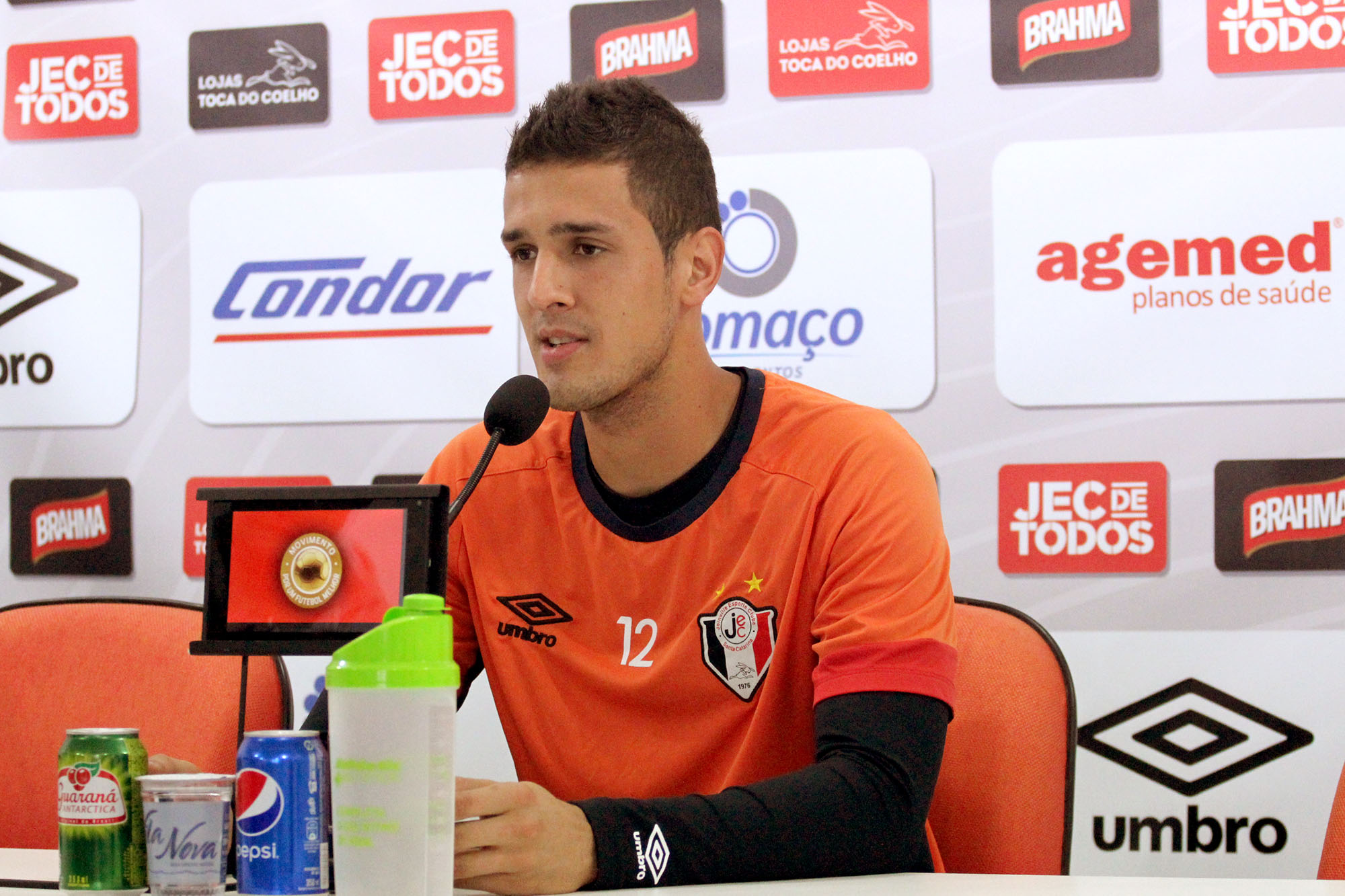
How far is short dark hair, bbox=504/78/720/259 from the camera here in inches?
51.3

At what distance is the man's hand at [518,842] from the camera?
83 cm

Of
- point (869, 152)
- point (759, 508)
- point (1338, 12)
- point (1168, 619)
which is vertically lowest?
point (1168, 619)

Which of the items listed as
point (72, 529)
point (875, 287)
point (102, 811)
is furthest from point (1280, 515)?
point (72, 529)

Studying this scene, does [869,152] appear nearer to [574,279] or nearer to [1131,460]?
[1131,460]

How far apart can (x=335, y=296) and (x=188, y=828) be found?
170 cm

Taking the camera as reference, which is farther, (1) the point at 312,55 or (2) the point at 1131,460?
(1) the point at 312,55

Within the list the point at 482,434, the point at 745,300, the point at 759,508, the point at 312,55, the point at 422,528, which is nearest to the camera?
the point at 422,528

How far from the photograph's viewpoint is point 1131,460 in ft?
6.80

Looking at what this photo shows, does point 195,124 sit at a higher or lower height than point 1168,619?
higher

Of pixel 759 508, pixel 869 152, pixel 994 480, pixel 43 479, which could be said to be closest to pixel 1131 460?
pixel 994 480

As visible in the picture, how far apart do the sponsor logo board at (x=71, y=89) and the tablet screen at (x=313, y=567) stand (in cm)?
191

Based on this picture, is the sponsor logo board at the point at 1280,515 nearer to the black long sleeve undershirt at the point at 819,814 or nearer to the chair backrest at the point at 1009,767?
the chair backrest at the point at 1009,767

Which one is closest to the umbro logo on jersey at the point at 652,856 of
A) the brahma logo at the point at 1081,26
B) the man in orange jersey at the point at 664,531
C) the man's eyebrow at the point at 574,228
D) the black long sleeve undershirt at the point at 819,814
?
the black long sleeve undershirt at the point at 819,814

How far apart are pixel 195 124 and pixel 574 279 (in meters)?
1.46
